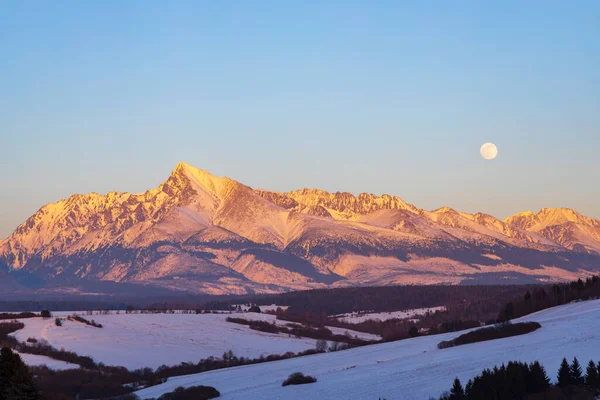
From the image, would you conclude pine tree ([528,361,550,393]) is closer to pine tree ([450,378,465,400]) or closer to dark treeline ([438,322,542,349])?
pine tree ([450,378,465,400])

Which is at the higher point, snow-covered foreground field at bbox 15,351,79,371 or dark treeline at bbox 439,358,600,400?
snow-covered foreground field at bbox 15,351,79,371

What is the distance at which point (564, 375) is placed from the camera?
7838cm

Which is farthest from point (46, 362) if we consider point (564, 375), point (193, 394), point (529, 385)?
point (564, 375)

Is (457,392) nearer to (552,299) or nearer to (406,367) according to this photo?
(406,367)

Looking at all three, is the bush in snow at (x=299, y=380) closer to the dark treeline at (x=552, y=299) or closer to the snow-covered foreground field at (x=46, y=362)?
the snow-covered foreground field at (x=46, y=362)

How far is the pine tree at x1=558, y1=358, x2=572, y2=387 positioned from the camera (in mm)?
77688

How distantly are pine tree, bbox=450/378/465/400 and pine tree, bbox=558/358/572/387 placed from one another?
772 cm

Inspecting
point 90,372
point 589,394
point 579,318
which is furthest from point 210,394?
point 90,372

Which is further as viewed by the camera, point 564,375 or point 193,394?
point 193,394

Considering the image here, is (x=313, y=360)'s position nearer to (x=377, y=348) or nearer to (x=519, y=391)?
(x=377, y=348)

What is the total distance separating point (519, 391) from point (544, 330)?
137 ft

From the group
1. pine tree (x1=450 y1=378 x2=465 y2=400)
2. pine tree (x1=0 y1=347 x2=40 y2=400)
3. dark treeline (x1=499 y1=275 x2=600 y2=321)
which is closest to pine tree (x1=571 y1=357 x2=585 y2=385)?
pine tree (x1=450 y1=378 x2=465 y2=400)

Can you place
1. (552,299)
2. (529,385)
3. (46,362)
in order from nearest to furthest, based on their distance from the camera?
(529,385)
(46,362)
(552,299)

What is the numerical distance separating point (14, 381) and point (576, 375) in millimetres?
42964
